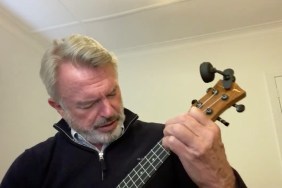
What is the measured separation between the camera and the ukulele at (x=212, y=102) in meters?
0.70

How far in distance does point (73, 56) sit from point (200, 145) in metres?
0.56

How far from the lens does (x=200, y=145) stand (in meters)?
0.69

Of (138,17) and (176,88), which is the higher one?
(138,17)

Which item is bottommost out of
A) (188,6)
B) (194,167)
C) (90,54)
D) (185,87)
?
(194,167)

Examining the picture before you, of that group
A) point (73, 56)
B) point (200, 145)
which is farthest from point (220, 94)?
point (73, 56)

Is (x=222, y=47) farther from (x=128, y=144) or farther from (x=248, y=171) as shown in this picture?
(x=128, y=144)

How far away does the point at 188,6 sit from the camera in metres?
1.89

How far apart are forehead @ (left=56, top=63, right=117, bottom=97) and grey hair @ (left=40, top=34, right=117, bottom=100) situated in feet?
0.06

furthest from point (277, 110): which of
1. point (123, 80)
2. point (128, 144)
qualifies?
point (128, 144)

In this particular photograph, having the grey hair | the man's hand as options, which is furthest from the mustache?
the man's hand

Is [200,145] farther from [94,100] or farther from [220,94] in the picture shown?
[94,100]

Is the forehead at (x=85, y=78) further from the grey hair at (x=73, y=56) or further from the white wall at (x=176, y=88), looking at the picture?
the white wall at (x=176, y=88)

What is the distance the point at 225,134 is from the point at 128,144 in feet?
4.40

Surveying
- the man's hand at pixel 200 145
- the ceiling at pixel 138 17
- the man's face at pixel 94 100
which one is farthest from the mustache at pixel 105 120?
the ceiling at pixel 138 17
